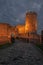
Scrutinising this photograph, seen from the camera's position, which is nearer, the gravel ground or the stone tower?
the gravel ground

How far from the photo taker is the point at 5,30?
128 feet

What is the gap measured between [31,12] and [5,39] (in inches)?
1251

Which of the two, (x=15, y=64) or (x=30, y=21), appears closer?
(x=15, y=64)

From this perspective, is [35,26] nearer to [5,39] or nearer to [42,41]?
[5,39]

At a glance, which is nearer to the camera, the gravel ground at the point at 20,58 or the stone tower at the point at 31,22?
the gravel ground at the point at 20,58

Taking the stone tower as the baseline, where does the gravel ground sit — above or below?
below

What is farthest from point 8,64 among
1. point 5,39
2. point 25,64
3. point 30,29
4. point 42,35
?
point 30,29

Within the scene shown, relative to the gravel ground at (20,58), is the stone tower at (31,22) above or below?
above

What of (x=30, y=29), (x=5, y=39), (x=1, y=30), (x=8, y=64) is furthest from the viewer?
(x=30, y=29)

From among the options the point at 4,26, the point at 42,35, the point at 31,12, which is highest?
the point at 31,12

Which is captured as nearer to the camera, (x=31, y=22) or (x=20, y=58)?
(x=20, y=58)

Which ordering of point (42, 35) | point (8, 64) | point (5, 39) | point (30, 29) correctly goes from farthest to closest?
1. point (30, 29)
2. point (5, 39)
3. point (42, 35)
4. point (8, 64)

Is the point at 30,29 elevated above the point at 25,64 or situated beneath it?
elevated above

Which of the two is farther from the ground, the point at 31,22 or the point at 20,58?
the point at 31,22
